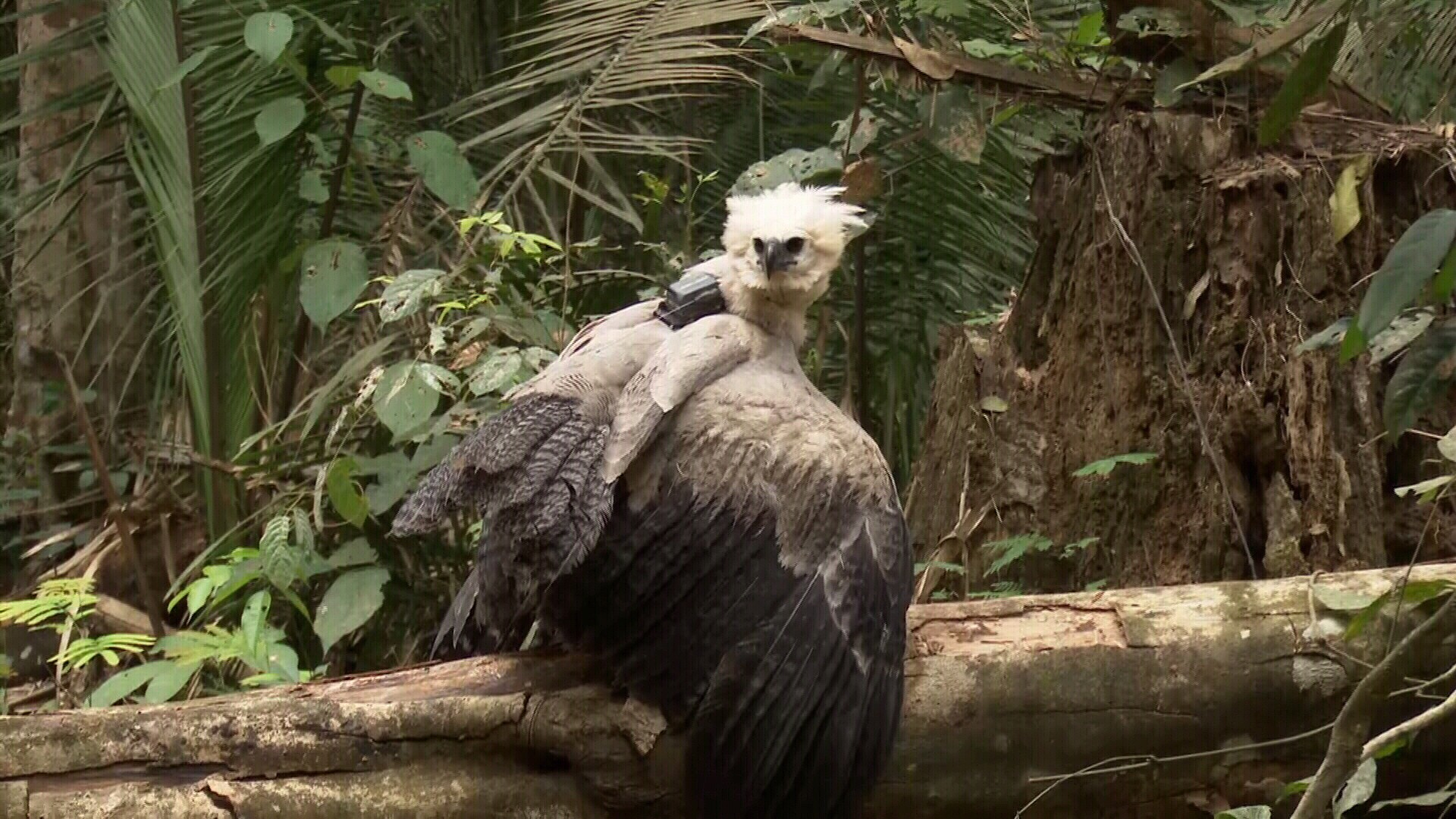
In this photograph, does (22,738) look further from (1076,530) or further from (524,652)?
(1076,530)

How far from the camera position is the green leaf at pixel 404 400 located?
3811 millimetres

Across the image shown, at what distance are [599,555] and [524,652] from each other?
1.34 feet

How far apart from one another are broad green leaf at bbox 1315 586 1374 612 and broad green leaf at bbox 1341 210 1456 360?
4.27ft

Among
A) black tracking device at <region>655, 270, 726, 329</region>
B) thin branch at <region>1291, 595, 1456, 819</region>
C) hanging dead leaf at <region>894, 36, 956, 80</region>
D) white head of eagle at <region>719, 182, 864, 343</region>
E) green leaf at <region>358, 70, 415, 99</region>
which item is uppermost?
green leaf at <region>358, 70, 415, 99</region>

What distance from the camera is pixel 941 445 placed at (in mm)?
4129

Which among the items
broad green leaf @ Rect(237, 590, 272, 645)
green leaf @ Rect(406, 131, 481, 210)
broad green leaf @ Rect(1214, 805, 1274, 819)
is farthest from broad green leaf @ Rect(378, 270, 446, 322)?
→ broad green leaf @ Rect(1214, 805, 1274, 819)

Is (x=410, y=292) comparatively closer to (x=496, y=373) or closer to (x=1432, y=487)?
(x=496, y=373)

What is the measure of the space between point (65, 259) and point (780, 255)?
4.02 metres

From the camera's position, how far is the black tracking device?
321cm

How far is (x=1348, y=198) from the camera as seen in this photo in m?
3.58

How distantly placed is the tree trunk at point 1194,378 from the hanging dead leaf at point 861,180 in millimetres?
485

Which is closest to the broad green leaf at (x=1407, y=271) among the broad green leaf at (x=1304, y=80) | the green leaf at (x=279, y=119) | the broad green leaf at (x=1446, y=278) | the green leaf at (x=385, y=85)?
the broad green leaf at (x=1446, y=278)

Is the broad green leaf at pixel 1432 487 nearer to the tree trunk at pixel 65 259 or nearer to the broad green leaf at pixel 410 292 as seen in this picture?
the broad green leaf at pixel 410 292

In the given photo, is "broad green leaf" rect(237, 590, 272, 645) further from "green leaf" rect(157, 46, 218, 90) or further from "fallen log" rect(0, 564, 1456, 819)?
"green leaf" rect(157, 46, 218, 90)
